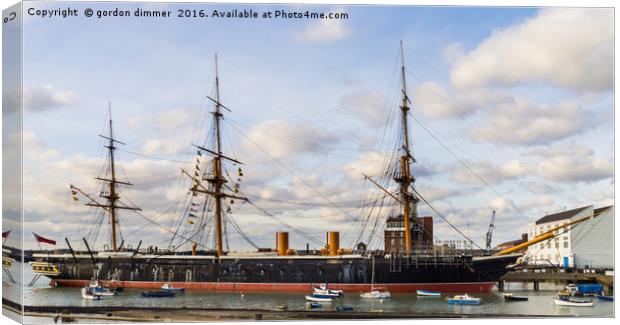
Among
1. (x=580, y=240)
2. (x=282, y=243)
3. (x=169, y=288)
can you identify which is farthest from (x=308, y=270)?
(x=580, y=240)

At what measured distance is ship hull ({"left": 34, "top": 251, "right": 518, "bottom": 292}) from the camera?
1661 inches

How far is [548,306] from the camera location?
122 feet

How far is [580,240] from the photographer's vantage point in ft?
175

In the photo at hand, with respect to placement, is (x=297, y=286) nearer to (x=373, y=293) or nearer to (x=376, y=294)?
(x=373, y=293)

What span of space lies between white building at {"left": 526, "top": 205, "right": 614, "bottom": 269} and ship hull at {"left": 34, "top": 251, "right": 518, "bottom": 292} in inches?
168

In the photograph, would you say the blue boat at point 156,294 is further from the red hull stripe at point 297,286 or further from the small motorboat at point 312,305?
the small motorboat at point 312,305

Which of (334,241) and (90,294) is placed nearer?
(90,294)

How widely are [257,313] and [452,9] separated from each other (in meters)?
13.1

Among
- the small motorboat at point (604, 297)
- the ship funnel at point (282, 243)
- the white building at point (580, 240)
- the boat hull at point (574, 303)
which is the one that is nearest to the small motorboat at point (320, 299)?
the ship funnel at point (282, 243)

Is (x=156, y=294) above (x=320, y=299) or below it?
below

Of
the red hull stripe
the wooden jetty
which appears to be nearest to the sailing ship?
the red hull stripe

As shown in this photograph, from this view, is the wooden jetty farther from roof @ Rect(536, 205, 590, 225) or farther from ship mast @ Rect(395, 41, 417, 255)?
ship mast @ Rect(395, 41, 417, 255)

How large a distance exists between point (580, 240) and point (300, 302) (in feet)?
80.6

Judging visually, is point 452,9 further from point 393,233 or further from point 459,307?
point 393,233
